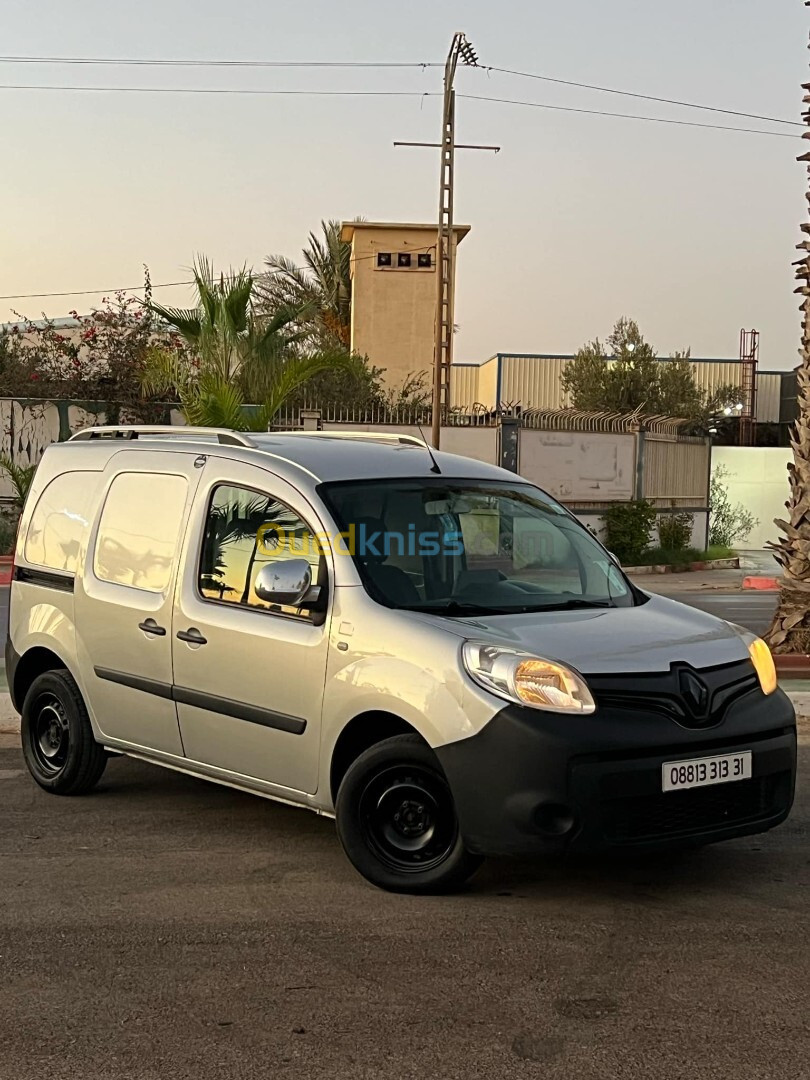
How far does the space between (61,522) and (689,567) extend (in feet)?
74.1

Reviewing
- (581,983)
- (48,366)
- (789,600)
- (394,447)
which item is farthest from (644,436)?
(581,983)

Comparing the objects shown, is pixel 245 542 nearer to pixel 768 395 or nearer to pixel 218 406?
pixel 218 406

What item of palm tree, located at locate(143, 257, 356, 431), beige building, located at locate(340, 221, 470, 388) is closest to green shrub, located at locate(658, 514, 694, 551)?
palm tree, located at locate(143, 257, 356, 431)

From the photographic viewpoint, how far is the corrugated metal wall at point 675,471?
28469mm

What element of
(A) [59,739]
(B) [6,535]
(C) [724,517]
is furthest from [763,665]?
(C) [724,517]

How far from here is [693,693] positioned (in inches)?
195

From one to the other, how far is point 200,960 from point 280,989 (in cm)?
38

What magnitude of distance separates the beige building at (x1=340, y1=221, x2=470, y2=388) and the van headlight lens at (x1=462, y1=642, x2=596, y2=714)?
3924cm

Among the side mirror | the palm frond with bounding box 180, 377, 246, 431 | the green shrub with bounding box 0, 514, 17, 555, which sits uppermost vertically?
the palm frond with bounding box 180, 377, 246, 431

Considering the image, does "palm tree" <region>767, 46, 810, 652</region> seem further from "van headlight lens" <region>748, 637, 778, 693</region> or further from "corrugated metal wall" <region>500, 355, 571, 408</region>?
"corrugated metal wall" <region>500, 355, 571, 408</region>

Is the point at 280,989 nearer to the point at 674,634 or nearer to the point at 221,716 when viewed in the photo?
the point at 221,716

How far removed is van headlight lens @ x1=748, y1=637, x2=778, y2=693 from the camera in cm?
534

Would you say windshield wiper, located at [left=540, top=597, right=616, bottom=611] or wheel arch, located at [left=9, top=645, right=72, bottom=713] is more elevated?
windshield wiper, located at [left=540, top=597, right=616, bottom=611]

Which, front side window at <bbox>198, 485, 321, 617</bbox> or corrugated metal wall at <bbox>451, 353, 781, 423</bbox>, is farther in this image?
corrugated metal wall at <bbox>451, 353, 781, 423</bbox>
